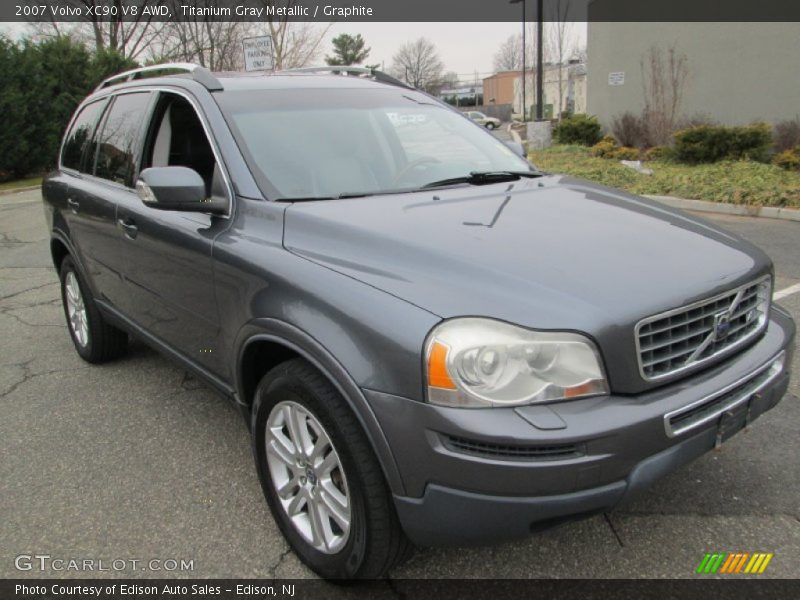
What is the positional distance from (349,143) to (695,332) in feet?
5.72

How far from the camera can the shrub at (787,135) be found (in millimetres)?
13195

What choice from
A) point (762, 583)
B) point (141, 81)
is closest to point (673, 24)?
point (141, 81)

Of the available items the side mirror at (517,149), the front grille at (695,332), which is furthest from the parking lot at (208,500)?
the side mirror at (517,149)

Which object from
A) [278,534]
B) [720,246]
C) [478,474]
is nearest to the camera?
[478,474]

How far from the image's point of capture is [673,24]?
16.3 metres

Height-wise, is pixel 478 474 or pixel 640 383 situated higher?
pixel 640 383

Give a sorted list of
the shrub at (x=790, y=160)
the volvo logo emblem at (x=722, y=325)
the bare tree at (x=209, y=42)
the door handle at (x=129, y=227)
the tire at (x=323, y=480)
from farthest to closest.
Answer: the bare tree at (x=209, y=42) → the shrub at (x=790, y=160) → the door handle at (x=129, y=227) → the volvo logo emblem at (x=722, y=325) → the tire at (x=323, y=480)

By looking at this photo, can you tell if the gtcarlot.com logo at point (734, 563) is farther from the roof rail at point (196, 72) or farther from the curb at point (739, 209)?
the curb at point (739, 209)

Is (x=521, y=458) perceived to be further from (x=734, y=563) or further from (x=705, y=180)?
(x=705, y=180)

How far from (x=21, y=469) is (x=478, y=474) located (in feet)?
8.37

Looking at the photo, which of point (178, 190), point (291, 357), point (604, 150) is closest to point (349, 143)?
point (178, 190)

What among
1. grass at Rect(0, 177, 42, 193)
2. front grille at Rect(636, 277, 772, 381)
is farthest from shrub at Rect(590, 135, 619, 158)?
grass at Rect(0, 177, 42, 193)

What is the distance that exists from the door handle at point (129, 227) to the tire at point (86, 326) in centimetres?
98

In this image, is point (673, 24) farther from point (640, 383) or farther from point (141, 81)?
point (640, 383)
